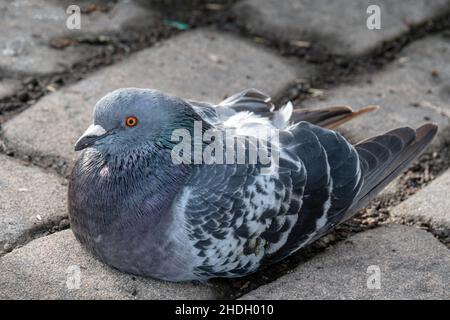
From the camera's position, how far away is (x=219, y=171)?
11.9 ft

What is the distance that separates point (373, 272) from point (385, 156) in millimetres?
714

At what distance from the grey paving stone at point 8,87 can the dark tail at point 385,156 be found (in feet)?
7.51

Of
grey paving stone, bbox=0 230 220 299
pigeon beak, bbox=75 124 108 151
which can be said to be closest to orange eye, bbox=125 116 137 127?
pigeon beak, bbox=75 124 108 151

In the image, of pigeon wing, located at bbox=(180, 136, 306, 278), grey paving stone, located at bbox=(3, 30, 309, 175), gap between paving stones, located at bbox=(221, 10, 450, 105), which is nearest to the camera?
pigeon wing, located at bbox=(180, 136, 306, 278)

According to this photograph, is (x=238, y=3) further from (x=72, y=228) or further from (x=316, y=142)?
(x=72, y=228)

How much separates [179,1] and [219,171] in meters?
2.87

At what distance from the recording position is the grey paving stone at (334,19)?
5719 mm

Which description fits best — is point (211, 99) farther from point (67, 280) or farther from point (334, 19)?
point (67, 280)

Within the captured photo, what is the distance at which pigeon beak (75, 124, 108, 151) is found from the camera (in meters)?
3.62

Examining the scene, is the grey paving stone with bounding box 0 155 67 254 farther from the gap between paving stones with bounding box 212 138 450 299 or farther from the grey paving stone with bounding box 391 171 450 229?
the grey paving stone with bounding box 391 171 450 229

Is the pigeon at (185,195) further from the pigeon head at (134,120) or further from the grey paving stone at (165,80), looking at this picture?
the grey paving stone at (165,80)

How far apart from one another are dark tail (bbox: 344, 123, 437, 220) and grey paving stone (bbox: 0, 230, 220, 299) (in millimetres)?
1016
